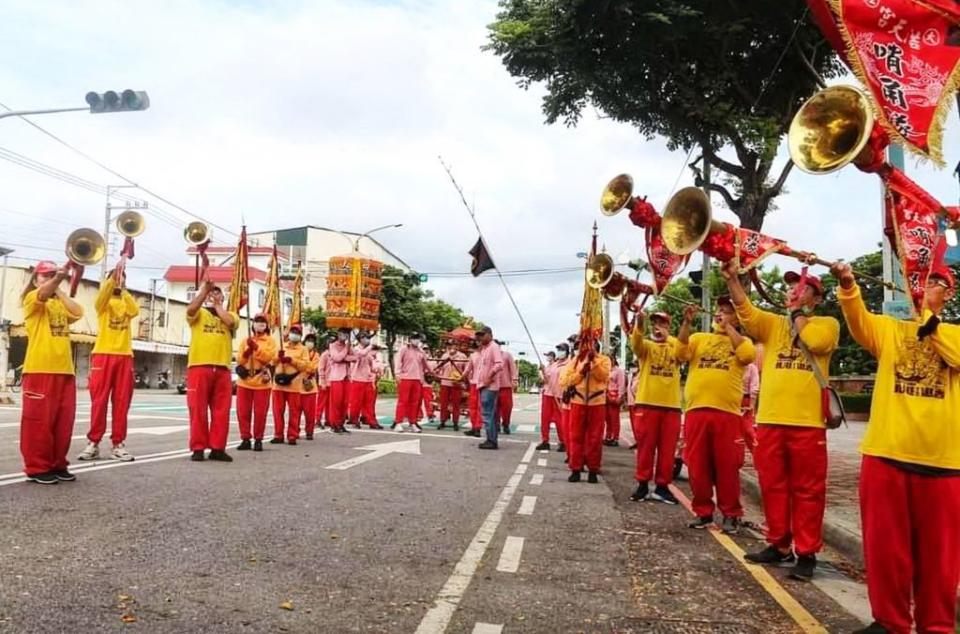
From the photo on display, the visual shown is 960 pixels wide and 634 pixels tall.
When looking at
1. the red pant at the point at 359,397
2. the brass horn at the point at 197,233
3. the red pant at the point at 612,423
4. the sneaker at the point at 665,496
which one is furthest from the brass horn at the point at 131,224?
the red pant at the point at 612,423

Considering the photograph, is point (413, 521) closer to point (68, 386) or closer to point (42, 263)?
point (68, 386)

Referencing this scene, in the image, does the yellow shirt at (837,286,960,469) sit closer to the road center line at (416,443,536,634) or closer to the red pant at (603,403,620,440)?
the road center line at (416,443,536,634)

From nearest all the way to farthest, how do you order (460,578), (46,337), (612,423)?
(460,578), (46,337), (612,423)

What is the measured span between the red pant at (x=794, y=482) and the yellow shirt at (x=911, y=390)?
149cm

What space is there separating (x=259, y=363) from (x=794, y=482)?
7671 millimetres

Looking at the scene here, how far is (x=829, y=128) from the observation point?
412cm

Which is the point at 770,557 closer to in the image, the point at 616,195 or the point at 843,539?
the point at 843,539

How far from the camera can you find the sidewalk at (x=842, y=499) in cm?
627

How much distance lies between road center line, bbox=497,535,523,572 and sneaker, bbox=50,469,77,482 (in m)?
4.13

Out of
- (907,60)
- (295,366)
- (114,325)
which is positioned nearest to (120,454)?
(114,325)

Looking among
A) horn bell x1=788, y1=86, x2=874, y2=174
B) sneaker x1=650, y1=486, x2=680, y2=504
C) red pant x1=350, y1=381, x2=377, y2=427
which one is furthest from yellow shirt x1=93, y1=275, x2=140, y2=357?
red pant x1=350, y1=381, x2=377, y2=427

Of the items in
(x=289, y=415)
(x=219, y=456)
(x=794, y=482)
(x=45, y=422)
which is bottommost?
(x=219, y=456)

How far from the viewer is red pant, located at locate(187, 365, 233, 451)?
9.07 m

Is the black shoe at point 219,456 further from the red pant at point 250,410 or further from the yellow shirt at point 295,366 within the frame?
the yellow shirt at point 295,366
